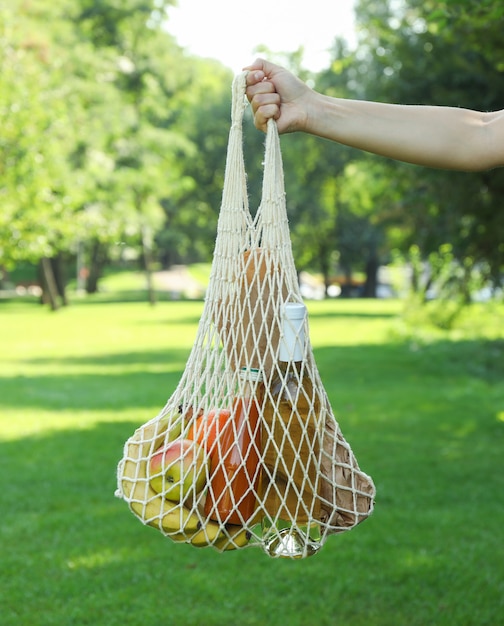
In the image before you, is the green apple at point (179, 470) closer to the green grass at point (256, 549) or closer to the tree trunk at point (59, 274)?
the green grass at point (256, 549)

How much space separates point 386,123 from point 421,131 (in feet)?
0.29

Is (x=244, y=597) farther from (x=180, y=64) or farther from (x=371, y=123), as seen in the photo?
(x=180, y=64)

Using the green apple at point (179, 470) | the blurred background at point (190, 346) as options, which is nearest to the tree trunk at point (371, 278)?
the blurred background at point (190, 346)

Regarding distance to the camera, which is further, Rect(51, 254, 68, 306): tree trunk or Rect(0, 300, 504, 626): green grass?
Rect(51, 254, 68, 306): tree trunk

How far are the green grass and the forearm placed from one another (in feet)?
6.75

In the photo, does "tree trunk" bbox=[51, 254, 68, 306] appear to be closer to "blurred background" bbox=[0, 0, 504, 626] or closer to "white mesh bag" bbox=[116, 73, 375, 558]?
"blurred background" bbox=[0, 0, 504, 626]

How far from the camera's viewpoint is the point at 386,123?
2.20 metres

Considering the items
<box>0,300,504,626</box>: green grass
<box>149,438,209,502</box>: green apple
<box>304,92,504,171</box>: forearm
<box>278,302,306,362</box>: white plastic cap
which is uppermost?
<box>304,92,504,171</box>: forearm

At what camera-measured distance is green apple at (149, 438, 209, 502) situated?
2.11 m

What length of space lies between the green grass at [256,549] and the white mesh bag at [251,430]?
1.51 metres

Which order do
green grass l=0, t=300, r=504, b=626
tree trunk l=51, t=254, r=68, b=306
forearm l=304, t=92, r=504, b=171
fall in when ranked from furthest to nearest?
tree trunk l=51, t=254, r=68, b=306 → green grass l=0, t=300, r=504, b=626 → forearm l=304, t=92, r=504, b=171

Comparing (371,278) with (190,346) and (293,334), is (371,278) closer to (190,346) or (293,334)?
(190,346)

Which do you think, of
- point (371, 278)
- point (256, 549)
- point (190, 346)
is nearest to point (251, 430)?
point (256, 549)

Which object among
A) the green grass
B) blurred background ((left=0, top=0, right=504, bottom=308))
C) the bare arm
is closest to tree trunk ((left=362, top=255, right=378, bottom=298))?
blurred background ((left=0, top=0, right=504, bottom=308))
